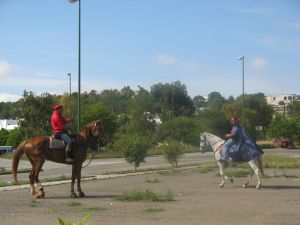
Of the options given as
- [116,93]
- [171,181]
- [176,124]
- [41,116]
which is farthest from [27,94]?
[116,93]

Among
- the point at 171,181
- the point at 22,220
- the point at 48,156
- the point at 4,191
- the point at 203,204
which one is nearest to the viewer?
the point at 22,220

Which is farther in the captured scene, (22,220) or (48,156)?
(48,156)

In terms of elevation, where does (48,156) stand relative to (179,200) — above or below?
above

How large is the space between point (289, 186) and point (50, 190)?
815 cm

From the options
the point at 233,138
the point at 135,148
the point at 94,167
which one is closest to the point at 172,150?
the point at 135,148

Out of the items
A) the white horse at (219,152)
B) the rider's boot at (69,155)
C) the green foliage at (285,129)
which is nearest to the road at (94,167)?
the white horse at (219,152)

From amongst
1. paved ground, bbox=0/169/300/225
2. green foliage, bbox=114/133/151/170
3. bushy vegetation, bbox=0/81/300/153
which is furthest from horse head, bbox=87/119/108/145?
green foliage, bbox=114/133/151/170

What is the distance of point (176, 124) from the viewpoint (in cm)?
6894

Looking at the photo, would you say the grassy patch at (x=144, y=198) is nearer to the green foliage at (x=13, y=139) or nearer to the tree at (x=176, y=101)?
the green foliage at (x=13, y=139)

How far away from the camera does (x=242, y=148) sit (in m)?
18.0

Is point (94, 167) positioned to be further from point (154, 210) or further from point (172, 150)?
point (154, 210)

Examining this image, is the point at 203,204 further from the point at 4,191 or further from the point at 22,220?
the point at 4,191

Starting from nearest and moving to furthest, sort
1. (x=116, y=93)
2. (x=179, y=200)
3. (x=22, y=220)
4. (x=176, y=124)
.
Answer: (x=22, y=220) → (x=179, y=200) → (x=176, y=124) → (x=116, y=93)

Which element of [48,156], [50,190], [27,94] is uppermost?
[27,94]
